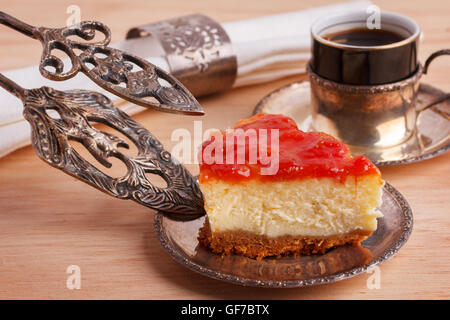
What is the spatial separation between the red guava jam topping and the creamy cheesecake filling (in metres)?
0.01

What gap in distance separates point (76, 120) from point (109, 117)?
0.07m

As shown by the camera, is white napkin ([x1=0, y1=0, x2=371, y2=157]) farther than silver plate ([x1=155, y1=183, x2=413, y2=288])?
Yes

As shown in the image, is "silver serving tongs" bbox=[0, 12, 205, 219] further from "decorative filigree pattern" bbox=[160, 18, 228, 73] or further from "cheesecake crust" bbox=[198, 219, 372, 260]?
"decorative filigree pattern" bbox=[160, 18, 228, 73]

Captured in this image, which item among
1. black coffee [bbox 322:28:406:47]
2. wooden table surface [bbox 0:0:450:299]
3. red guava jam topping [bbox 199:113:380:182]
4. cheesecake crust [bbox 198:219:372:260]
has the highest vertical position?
black coffee [bbox 322:28:406:47]

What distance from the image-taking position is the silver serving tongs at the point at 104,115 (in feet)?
3.11

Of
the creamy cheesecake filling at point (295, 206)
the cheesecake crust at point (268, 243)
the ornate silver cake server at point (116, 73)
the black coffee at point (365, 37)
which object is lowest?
the cheesecake crust at point (268, 243)

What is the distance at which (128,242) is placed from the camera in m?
1.10

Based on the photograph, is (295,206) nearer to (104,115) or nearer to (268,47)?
(104,115)

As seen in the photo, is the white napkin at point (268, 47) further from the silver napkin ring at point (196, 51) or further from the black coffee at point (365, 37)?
the black coffee at point (365, 37)

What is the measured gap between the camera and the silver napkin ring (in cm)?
148

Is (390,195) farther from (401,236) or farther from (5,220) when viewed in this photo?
(5,220)

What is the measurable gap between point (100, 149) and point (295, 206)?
1.16 ft

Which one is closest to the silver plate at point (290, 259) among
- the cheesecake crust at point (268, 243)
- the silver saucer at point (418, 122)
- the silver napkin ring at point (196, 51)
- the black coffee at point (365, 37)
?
the cheesecake crust at point (268, 243)

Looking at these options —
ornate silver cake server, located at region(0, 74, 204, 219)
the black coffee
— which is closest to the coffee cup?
the black coffee
